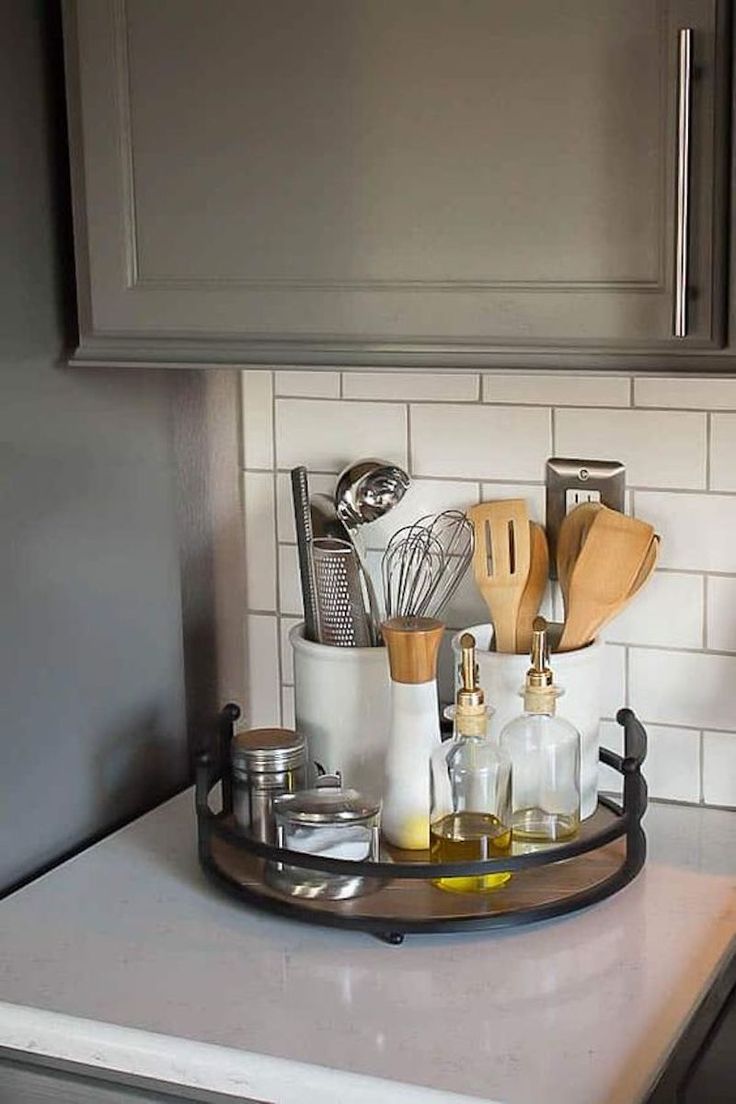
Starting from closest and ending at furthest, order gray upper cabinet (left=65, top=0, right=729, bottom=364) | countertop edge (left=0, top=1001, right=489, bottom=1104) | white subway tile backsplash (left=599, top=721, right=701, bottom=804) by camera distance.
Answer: countertop edge (left=0, top=1001, right=489, bottom=1104) < gray upper cabinet (left=65, top=0, right=729, bottom=364) < white subway tile backsplash (left=599, top=721, right=701, bottom=804)

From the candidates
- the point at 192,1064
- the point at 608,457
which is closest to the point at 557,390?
the point at 608,457

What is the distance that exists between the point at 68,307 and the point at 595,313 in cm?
54

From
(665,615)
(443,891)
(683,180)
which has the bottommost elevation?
(443,891)

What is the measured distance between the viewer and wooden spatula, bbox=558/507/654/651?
165 cm

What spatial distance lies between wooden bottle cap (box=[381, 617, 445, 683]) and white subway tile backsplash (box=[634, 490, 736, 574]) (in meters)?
0.30

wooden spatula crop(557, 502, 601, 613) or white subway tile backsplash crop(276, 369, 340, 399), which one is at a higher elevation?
white subway tile backsplash crop(276, 369, 340, 399)

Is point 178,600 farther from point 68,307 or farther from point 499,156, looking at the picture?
point 499,156

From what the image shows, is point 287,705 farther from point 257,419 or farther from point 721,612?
point 721,612

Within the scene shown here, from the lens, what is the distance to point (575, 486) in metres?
1.77

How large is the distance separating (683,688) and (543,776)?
260 millimetres

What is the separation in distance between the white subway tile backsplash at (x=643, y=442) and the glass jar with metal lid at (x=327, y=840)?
0.46m

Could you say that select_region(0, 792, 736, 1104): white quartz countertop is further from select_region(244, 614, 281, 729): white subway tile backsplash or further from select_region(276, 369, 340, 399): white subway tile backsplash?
select_region(276, 369, 340, 399): white subway tile backsplash

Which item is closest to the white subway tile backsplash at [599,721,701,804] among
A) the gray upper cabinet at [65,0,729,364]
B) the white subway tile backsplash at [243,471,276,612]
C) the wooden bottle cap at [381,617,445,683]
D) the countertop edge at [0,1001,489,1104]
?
the wooden bottle cap at [381,617,445,683]

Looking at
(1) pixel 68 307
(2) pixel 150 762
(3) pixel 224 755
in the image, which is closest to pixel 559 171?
(1) pixel 68 307
